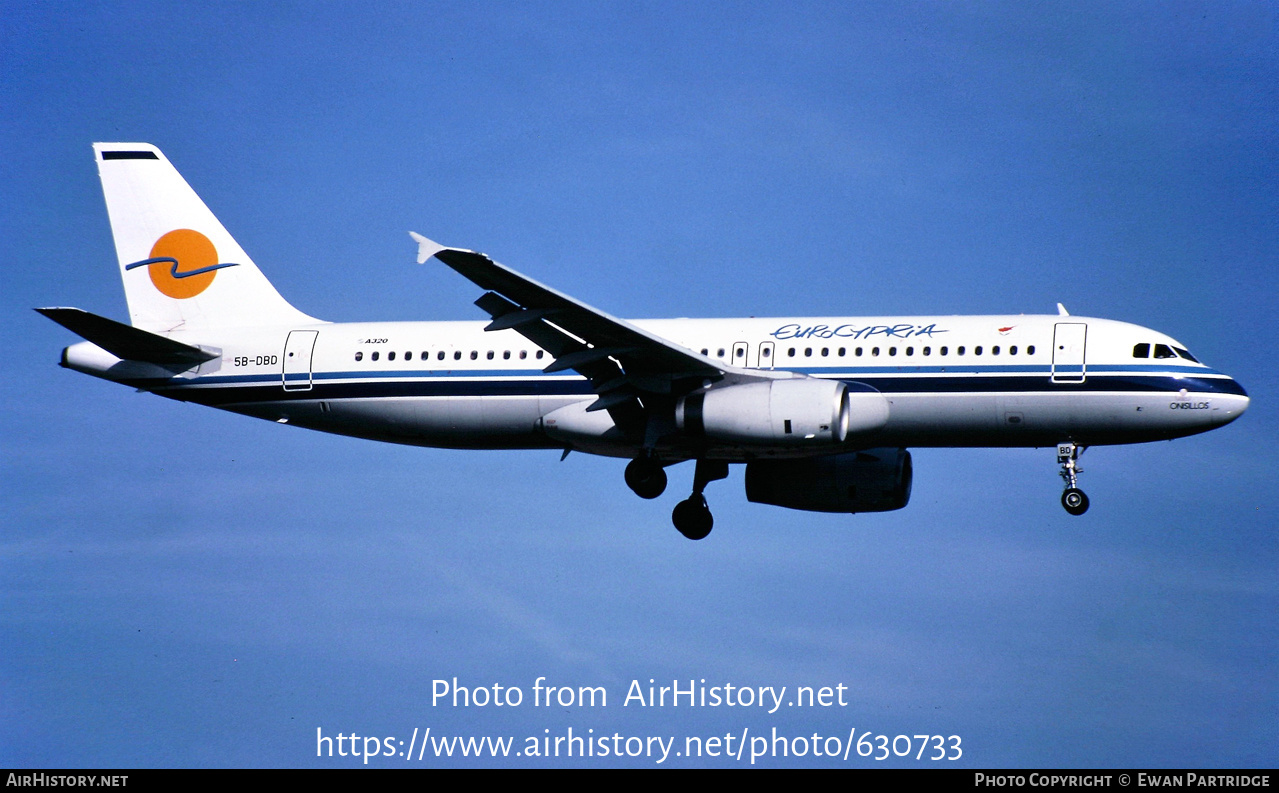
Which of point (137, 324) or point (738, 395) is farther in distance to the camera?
point (137, 324)

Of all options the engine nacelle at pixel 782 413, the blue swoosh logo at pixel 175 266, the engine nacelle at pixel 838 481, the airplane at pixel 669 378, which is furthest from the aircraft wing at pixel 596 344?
the blue swoosh logo at pixel 175 266

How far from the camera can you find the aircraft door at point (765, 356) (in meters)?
34.0

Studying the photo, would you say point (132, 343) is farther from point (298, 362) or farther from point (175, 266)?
point (175, 266)

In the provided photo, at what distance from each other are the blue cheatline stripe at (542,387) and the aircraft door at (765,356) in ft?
6.57

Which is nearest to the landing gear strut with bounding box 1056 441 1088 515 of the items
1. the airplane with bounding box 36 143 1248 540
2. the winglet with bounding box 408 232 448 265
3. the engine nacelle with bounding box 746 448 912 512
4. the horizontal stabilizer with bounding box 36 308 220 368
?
the airplane with bounding box 36 143 1248 540

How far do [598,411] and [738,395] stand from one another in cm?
347

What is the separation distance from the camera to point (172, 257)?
129ft

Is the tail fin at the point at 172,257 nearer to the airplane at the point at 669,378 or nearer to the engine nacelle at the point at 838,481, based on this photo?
the airplane at the point at 669,378

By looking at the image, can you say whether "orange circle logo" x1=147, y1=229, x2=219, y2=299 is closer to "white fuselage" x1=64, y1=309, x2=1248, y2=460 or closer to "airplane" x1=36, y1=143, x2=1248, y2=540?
"airplane" x1=36, y1=143, x2=1248, y2=540

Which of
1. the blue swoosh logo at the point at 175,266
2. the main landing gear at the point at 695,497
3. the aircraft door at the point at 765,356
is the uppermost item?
the blue swoosh logo at the point at 175,266

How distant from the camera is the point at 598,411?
111ft
